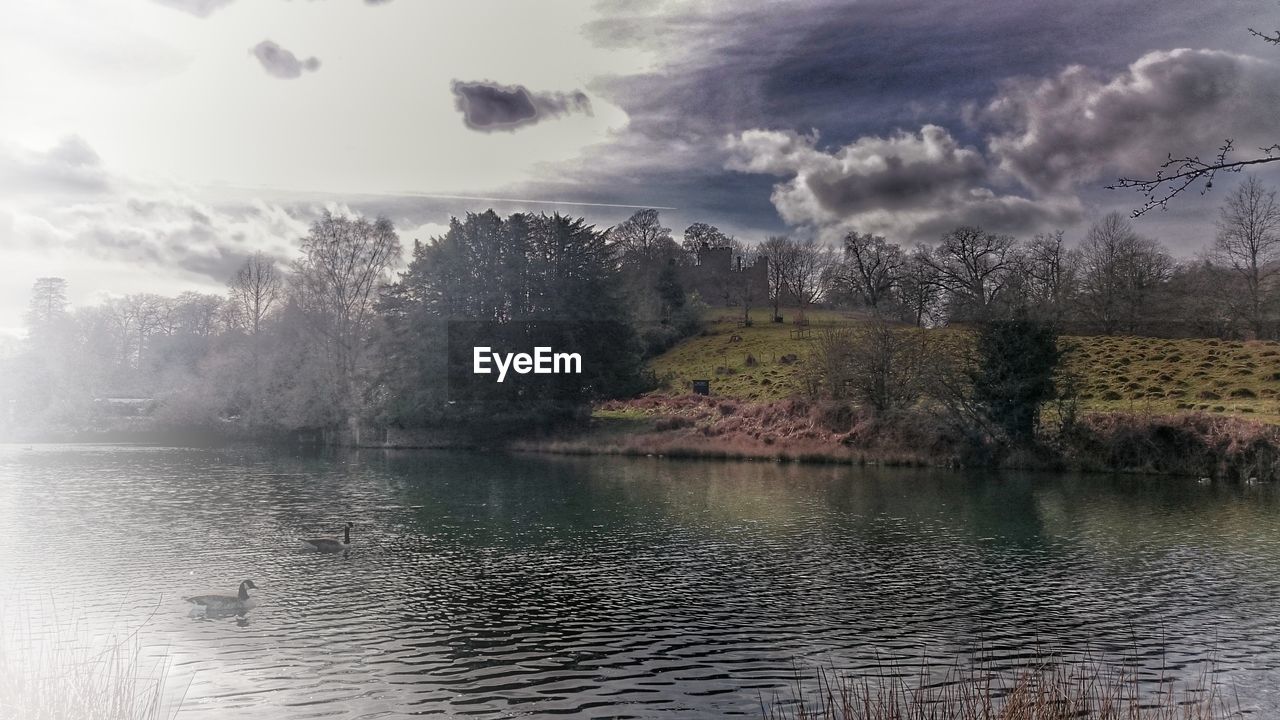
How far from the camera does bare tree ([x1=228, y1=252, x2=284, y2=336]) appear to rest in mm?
79875

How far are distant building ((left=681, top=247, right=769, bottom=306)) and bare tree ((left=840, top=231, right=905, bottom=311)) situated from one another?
415 inches

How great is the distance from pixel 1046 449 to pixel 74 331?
7400cm

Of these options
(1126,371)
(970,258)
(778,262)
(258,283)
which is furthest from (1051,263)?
(258,283)

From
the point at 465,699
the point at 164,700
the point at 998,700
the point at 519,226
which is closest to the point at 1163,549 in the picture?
the point at 998,700

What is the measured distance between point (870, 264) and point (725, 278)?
59.3 feet

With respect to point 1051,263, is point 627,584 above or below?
below

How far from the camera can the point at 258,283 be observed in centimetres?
7988

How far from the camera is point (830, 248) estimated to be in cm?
10006

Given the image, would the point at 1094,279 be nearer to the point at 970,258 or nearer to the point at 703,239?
the point at 970,258

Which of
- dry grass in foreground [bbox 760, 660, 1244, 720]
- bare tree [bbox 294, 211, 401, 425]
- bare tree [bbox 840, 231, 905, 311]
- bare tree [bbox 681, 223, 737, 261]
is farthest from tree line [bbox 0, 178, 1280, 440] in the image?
dry grass in foreground [bbox 760, 660, 1244, 720]

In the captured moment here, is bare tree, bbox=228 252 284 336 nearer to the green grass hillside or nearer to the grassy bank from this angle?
the grassy bank

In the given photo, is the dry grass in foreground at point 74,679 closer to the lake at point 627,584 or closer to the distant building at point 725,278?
the lake at point 627,584

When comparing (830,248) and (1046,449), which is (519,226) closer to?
(1046,449)

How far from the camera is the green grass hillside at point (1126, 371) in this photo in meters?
49.0
